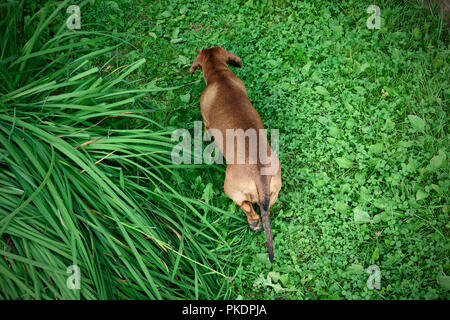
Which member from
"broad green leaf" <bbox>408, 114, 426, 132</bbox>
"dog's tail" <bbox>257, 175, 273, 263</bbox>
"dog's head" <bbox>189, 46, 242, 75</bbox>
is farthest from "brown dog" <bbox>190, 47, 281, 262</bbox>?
"broad green leaf" <bbox>408, 114, 426, 132</bbox>

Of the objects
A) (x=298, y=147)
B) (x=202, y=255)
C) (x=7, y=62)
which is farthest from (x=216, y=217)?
(x=7, y=62)

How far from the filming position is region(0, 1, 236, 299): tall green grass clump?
88.7 inches

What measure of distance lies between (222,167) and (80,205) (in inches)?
56.5

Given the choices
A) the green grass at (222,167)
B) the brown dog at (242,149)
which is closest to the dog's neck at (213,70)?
the brown dog at (242,149)

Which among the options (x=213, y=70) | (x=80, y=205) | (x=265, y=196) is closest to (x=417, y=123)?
(x=265, y=196)

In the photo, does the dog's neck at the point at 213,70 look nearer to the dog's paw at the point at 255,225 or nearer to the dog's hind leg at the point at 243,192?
the dog's hind leg at the point at 243,192

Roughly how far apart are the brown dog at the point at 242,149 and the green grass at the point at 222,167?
1.05 ft

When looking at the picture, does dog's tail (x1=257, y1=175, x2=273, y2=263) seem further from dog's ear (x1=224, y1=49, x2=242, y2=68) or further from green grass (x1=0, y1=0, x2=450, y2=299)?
dog's ear (x1=224, y1=49, x2=242, y2=68)

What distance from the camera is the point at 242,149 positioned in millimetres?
2725

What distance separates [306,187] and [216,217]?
97 cm

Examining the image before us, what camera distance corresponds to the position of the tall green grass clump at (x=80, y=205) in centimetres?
225

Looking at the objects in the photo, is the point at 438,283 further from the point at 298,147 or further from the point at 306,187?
the point at 298,147

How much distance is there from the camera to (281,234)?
3088 mm

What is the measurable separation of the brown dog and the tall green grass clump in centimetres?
39
